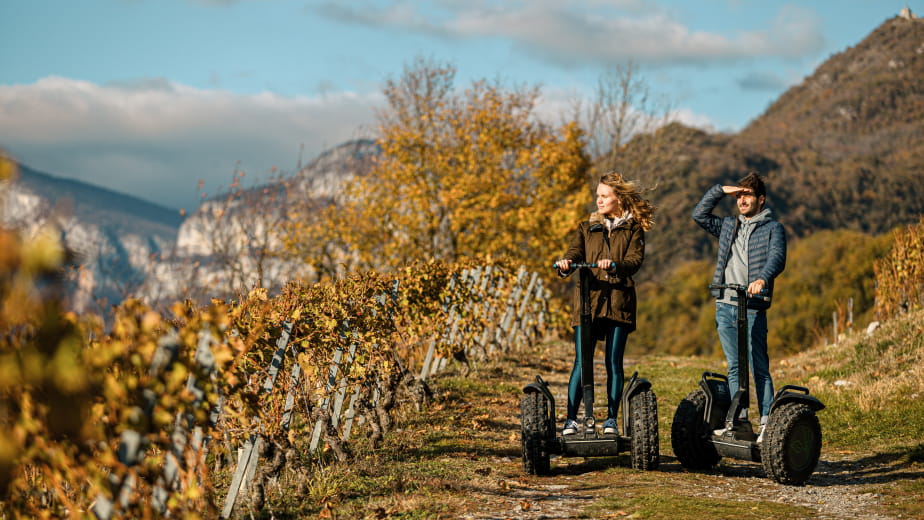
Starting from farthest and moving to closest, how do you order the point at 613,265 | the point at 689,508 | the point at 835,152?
1. the point at 835,152
2. the point at 613,265
3. the point at 689,508

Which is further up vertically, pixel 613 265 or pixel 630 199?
pixel 630 199

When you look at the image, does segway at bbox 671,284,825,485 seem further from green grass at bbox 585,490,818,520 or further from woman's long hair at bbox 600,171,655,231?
woman's long hair at bbox 600,171,655,231

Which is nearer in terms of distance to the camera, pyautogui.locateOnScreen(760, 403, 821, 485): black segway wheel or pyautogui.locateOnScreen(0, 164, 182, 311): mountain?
pyautogui.locateOnScreen(0, 164, 182, 311): mountain

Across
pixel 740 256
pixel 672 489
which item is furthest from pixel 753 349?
pixel 672 489

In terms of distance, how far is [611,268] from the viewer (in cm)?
516

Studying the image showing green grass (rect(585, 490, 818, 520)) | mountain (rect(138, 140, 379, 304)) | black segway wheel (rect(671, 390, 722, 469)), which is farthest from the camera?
mountain (rect(138, 140, 379, 304))

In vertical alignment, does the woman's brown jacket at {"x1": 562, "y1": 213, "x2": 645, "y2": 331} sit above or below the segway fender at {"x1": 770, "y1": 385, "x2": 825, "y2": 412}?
above

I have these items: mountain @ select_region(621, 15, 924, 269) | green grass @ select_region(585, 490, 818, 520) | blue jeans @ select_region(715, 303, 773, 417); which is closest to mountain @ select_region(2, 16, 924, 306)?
mountain @ select_region(621, 15, 924, 269)

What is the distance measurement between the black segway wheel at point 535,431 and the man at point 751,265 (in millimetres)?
1244

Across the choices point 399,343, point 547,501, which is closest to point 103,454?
point 547,501

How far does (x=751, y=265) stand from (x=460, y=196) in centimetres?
1498

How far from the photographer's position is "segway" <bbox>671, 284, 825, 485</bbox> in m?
5.15

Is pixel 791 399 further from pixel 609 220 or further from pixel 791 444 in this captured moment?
pixel 609 220

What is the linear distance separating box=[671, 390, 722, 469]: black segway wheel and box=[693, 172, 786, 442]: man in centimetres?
26
